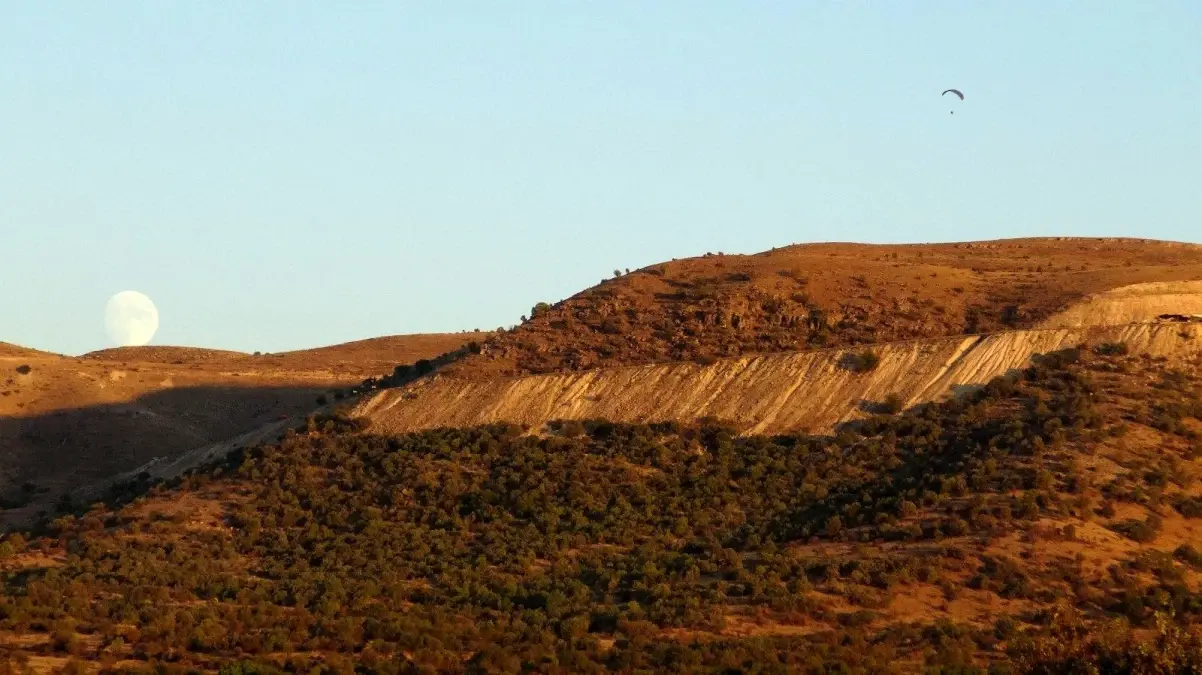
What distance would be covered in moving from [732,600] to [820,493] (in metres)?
8.46

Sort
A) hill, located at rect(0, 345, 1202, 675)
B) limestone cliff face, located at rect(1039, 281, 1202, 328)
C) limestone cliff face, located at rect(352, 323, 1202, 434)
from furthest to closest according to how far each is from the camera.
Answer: limestone cliff face, located at rect(1039, 281, 1202, 328) < limestone cliff face, located at rect(352, 323, 1202, 434) < hill, located at rect(0, 345, 1202, 675)

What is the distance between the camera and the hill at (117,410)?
6969 centimetres

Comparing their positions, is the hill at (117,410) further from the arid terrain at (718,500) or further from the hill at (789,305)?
the hill at (789,305)

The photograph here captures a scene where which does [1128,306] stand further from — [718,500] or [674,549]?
[674,549]

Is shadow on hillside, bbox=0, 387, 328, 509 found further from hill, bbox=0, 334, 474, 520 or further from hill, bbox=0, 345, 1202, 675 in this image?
hill, bbox=0, 345, 1202, 675

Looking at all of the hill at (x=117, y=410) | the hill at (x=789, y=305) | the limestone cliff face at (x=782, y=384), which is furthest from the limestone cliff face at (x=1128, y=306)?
the hill at (x=117, y=410)

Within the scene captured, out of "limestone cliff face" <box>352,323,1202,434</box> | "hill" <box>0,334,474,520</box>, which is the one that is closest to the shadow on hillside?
"hill" <box>0,334,474,520</box>

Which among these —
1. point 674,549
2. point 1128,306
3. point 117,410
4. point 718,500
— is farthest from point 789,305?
point 117,410

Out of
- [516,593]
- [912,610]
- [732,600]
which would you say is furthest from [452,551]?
[912,610]

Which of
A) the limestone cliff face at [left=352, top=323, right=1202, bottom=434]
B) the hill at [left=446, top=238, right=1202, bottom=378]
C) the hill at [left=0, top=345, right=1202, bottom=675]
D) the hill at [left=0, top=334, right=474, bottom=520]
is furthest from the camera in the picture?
the hill at [left=0, top=334, right=474, bottom=520]

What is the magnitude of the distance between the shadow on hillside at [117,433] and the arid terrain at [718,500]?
313 cm

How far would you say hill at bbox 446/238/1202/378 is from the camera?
5203cm

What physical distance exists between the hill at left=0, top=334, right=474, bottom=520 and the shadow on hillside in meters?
0.04

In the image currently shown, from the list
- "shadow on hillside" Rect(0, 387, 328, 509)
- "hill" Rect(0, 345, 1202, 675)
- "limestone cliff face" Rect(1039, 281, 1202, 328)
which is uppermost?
"limestone cliff face" Rect(1039, 281, 1202, 328)
